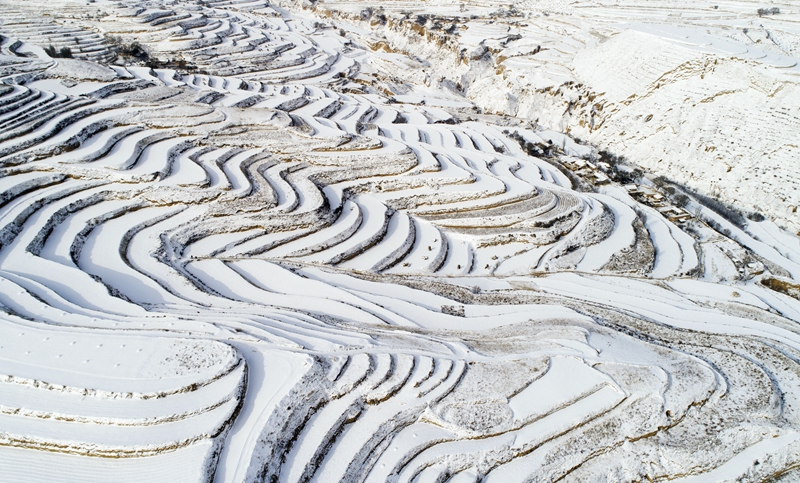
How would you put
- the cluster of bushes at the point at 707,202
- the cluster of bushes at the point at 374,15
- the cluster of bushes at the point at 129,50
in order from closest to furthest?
the cluster of bushes at the point at 707,202
the cluster of bushes at the point at 129,50
the cluster of bushes at the point at 374,15

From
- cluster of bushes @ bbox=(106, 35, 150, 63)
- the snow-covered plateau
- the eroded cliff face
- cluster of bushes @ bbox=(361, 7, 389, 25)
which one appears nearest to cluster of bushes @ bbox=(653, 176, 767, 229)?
the snow-covered plateau

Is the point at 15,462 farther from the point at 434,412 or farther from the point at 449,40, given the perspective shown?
the point at 449,40

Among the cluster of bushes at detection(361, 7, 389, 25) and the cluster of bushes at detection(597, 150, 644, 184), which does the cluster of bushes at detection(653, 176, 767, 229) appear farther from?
the cluster of bushes at detection(361, 7, 389, 25)

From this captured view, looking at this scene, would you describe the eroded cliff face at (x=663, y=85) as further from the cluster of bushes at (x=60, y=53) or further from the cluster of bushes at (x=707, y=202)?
the cluster of bushes at (x=60, y=53)

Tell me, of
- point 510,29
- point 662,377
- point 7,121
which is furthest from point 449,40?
point 662,377

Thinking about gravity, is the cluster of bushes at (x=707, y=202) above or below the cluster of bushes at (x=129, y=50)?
below

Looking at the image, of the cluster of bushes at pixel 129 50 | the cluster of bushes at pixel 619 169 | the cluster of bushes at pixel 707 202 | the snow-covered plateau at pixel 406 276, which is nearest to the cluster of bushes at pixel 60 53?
the snow-covered plateau at pixel 406 276
